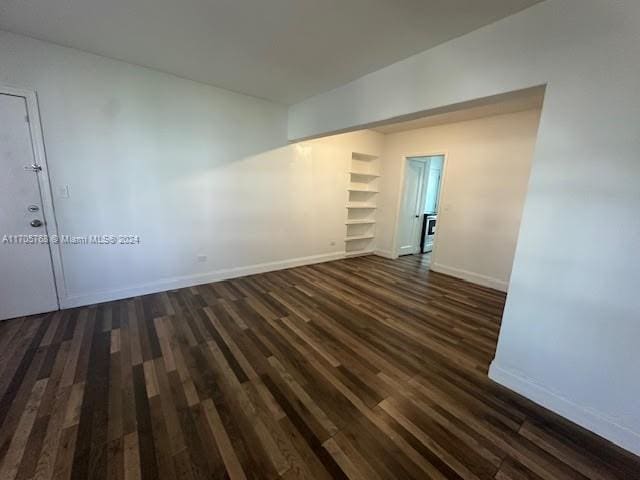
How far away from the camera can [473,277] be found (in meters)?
4.38

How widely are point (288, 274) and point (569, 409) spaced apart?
11.5 feet

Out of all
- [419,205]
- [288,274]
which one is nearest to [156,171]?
[288,274]

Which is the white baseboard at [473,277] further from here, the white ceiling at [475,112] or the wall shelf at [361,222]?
the white ceiling at [475,112]

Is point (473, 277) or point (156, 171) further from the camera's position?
point (473, 277)

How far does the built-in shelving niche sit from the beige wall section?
924 millimetres

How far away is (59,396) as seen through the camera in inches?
67.0

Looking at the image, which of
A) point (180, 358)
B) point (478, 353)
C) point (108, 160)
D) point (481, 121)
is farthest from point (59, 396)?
point (481, 121)

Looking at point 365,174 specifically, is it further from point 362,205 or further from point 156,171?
point 156,171

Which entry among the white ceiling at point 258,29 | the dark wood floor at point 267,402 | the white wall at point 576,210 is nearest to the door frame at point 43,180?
the dark wood floor at point 267,402

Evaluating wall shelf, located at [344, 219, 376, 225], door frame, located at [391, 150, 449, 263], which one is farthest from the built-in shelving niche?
door frame, located at [391, 150, 449, 263]

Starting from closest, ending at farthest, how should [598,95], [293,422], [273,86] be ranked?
[598,95] → [293,422] → [273,86]

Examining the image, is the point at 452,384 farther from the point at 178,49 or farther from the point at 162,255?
the point at 178,49

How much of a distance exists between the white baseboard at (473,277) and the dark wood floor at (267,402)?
147 centimetres

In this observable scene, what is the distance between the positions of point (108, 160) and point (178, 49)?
1.49 meters
